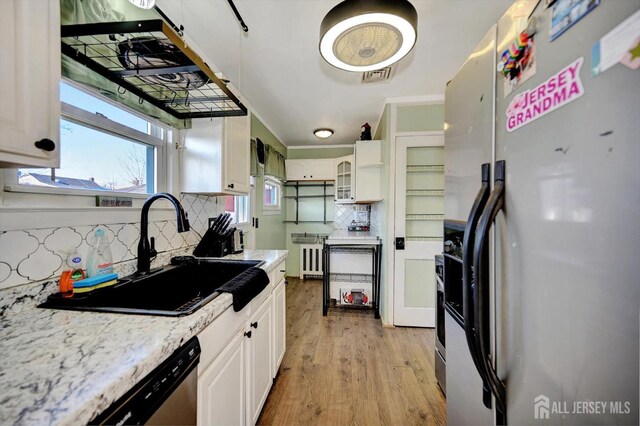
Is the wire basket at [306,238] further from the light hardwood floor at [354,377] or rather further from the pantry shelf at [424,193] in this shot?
the pantry shelf at [424,193]

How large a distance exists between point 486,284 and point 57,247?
5.13ft

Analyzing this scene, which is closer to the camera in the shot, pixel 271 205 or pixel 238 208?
pixel 238 208

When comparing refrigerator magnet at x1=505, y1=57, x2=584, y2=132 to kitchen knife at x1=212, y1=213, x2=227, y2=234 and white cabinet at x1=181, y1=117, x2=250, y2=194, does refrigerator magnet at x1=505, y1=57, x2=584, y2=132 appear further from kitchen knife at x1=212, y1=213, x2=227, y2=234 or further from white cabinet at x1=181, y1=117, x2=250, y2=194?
kitchen knife at x1=212, y1=213, x2=227, y2=234

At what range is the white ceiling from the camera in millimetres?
1438

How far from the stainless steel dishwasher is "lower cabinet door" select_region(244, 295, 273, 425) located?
1.50ft

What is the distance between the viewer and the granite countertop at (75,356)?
44 cm

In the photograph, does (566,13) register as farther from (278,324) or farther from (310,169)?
(310,169)

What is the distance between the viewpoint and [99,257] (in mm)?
1107

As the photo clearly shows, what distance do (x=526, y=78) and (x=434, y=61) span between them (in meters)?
1.77

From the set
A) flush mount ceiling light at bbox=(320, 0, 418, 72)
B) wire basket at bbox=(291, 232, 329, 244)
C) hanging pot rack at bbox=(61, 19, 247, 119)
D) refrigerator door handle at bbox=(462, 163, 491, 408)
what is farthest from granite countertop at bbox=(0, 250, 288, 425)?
wire basket at bbox=(291, 232, 329, 244)

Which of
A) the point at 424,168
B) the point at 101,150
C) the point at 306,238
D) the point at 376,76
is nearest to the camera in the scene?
the point at 101,150

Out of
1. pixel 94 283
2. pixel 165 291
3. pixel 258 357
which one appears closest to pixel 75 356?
pixel 94 283

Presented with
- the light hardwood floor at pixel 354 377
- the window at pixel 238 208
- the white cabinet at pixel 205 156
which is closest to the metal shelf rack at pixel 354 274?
the light hardwood floor at pixel 354 377

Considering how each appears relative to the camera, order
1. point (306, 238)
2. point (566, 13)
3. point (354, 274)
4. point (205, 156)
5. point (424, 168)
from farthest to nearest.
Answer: point (306, 238), point (354, 274), point (424, 168), point (205, 156), point (566, 13)
